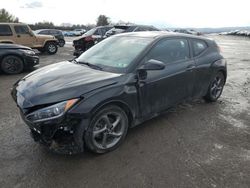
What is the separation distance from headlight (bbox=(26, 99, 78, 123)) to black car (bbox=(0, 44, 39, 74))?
237 inches

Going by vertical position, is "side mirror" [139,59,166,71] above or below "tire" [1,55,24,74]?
above

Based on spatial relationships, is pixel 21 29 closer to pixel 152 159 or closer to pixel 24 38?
pixel 24 38

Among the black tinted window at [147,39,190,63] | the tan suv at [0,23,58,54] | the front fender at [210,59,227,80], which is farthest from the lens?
the tan suv at [0,23,58,54]

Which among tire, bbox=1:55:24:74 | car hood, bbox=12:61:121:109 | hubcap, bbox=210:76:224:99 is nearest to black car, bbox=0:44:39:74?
tire, bbox=1:55:24:74

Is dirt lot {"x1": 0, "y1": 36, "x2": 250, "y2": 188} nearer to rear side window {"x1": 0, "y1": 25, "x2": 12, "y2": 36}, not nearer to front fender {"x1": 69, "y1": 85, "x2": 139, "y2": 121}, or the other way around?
front fender {"x1": 69, "y1": 85, "x2": 139, "y2": 121}

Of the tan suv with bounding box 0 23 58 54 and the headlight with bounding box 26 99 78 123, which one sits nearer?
the headlight with bounding box 26 99 78 123

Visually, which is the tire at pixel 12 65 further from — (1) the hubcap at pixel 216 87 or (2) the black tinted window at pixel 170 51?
(1) the hubcap at pixel 216 87

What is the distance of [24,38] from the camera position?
12.3 meters

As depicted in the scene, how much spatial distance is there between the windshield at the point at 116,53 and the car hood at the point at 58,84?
0.25 meters

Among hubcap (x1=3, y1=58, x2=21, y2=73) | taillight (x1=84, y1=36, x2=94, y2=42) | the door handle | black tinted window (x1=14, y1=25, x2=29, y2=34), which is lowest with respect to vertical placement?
hubcap (x1=3, y1=58, x2=21, y2=73)

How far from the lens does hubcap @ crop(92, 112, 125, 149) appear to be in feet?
10.1

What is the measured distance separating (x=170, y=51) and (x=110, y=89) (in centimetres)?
158

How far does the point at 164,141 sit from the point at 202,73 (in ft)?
5.95

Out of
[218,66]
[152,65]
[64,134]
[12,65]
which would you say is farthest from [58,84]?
[12,65]
